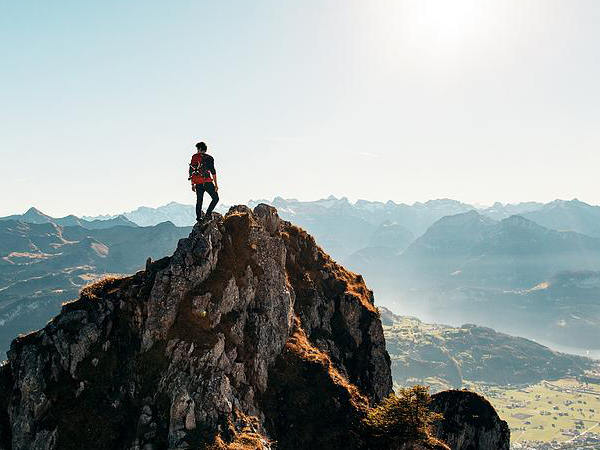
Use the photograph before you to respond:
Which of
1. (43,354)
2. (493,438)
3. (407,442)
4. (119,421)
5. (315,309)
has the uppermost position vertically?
(315,309)

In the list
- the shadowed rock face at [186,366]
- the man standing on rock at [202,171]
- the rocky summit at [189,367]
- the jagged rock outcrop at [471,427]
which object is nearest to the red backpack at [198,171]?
the man standing on rock at [202,171]

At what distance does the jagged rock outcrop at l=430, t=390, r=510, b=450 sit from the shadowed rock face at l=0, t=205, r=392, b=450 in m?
39.1

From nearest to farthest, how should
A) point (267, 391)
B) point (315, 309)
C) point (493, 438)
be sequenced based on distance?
point (267, 391), point (315, 309), point (493, 438)

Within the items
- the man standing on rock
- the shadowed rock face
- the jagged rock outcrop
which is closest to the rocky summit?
the shadowed rock face

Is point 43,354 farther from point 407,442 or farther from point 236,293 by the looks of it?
point 407,442

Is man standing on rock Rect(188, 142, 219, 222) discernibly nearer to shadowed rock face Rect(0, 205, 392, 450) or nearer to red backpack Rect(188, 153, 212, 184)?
red backpack Rect(188, 153, 212, 184)

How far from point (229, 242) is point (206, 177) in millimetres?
8477

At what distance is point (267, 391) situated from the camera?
44.8m

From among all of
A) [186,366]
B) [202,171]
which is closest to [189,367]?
[186,366]

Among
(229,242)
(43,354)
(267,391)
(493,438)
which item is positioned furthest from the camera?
(493,438)

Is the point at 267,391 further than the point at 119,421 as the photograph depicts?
Yes

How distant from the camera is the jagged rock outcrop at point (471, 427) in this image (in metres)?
76.9

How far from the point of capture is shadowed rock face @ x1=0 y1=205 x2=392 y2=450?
37.0 m

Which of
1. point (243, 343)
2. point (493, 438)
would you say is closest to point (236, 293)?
point (243, 343)
